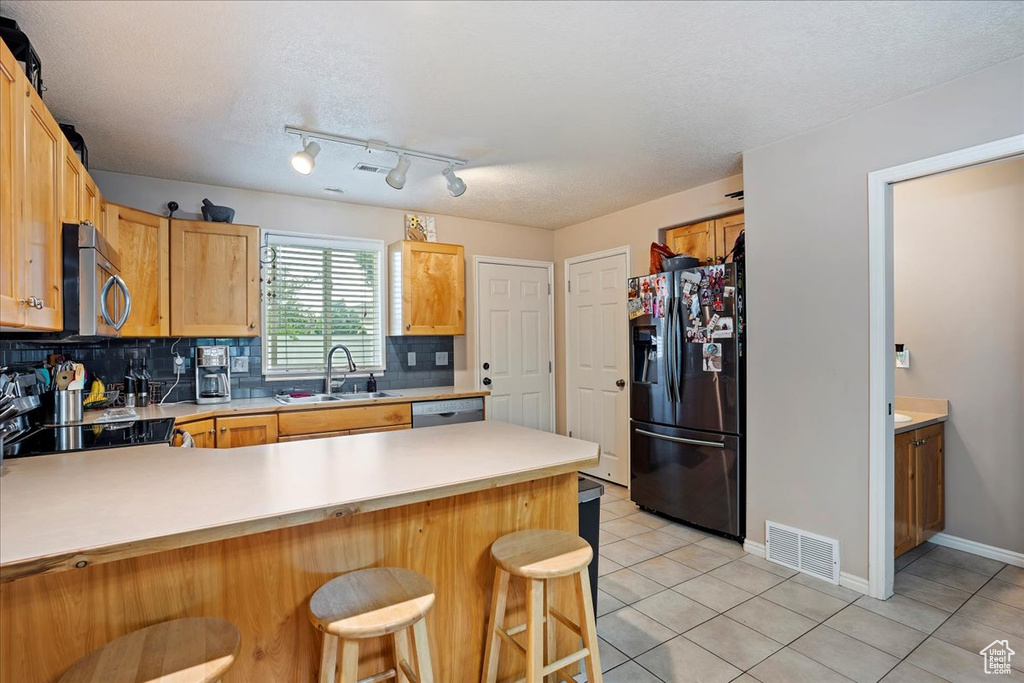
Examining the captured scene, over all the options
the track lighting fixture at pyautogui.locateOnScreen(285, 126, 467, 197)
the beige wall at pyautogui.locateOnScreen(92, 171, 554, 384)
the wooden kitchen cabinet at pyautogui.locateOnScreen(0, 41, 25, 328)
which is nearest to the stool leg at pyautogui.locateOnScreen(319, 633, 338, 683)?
the wooden kitchen cabinet at pyautogui.locateOnScreen(0, 41, 25, 328)

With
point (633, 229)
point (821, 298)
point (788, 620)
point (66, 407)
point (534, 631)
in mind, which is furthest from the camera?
point (633, 229)

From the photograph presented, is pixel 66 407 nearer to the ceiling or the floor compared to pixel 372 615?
nearer to the ceiling

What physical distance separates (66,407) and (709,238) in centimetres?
399

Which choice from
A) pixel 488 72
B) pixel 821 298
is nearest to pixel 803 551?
pixel 821 298

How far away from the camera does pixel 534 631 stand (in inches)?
60.5

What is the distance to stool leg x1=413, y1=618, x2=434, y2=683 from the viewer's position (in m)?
1.41

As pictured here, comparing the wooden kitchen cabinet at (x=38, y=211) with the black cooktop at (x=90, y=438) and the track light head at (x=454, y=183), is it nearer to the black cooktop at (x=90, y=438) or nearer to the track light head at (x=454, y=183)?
the black cooktop at (x=90, y=438)

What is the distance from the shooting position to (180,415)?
2859 millimetres

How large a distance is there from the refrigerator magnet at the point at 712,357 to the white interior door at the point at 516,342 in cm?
201

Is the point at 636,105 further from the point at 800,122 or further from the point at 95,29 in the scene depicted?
the point at 95,29

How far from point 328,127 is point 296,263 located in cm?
159

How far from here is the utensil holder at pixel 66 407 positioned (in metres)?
2.44

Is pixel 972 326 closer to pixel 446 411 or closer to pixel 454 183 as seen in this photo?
pixel 454 183

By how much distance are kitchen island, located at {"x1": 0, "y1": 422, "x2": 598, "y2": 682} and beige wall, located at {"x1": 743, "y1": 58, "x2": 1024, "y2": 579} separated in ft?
5.25
